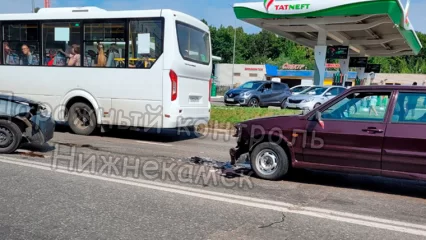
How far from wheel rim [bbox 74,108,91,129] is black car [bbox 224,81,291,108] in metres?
13.4

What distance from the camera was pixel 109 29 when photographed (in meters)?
10.2

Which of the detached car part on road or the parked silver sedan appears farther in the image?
the parked silver sedan

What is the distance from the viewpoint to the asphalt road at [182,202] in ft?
14.1

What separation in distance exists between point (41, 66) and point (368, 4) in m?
16.5

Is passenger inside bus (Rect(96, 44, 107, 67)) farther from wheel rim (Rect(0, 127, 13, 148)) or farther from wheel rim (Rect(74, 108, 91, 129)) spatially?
wheel rim (Rect(0, 127, 13, 148))

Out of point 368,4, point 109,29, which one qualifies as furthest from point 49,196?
point 368,4

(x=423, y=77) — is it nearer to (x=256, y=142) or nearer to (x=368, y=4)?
(x=368, y=4)

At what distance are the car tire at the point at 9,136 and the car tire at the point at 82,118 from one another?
111 inches

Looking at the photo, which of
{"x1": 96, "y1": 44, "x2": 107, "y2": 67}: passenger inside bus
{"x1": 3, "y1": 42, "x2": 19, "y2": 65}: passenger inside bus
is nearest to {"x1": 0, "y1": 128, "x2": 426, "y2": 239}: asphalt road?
{"x1": 96, "y1": 44, "x2": 107, "y2": 67}: passenger inside bus

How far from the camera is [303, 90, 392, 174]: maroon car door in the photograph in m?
5.79

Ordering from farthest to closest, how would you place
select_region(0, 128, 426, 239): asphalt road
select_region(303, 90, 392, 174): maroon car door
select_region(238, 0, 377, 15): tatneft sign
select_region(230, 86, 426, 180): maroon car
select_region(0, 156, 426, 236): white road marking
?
1. select_region(238, 0, 377, 15): tatneft sign
2. select_region(303, 90, 392, 174): maroon car door
3. select_region(230, 86, 426, 180): maroon car
4. select_region(0, 156, 426, 236): white road marking
5. select_region(0, 128, 426, 239): asphalt road

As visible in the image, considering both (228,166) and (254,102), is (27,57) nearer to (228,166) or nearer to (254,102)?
(228,166)

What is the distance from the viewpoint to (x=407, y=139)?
5559mm

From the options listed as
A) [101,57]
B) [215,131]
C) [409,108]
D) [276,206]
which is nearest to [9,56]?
[101,57]
